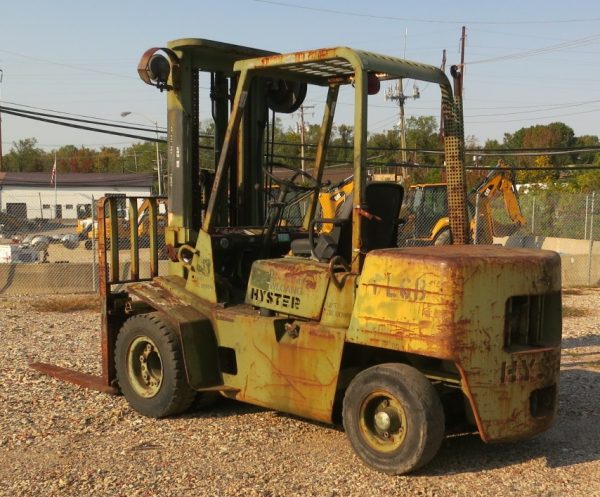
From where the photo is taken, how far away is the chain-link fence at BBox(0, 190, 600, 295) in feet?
48.2

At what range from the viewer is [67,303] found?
1354 centimetres

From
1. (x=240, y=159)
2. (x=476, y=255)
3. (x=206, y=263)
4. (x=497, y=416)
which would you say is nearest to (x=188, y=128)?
(x=240, y=159)

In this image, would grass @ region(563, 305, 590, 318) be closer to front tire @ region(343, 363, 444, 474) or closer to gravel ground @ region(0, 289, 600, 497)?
gravel ground @ region(0, 289, 600, 497)

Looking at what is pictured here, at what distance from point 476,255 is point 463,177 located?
797 millimetres

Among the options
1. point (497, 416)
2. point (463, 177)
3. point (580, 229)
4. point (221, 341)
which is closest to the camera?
point (497, 416)

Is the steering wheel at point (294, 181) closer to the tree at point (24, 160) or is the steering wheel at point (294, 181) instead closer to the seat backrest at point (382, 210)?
the seat backrest at point (382, 210)

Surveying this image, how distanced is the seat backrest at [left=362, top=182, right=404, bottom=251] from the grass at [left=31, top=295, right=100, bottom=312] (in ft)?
27.6

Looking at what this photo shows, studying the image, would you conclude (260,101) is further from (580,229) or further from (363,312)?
(580,229)

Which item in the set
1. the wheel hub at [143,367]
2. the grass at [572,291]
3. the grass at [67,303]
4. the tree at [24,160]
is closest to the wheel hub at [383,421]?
the wheel hub at [143,367]

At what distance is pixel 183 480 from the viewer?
5.07m

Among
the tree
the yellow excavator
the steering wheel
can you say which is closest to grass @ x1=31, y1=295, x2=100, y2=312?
the steering wheel

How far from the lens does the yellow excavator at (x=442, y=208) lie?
20484mm

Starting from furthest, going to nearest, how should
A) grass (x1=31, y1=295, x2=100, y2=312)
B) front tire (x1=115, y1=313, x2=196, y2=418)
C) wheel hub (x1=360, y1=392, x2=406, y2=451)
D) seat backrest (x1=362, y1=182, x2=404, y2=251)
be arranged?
1. grass (x1=31, y1=295, x2=100, y2=312)
2. front tire (x1=115, y1=313, x2=196, y2=418)
3. seat backrest (x1=362, y1=182, x2=404, y2=251)
4. wheel hub (x1=360, y1=392, x2=406, y2=451)

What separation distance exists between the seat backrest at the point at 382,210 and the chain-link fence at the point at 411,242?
3.02 metres
